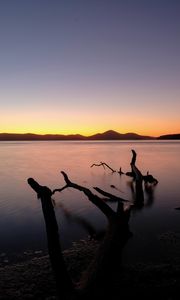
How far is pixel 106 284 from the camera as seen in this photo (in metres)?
8.58

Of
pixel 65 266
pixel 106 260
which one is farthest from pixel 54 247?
pixel 106 260

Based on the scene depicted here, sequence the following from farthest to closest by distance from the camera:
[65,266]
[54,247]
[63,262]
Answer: [65,266]
[63,262]
[54,247]

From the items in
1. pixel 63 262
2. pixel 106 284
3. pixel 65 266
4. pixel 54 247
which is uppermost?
pixel 54 247

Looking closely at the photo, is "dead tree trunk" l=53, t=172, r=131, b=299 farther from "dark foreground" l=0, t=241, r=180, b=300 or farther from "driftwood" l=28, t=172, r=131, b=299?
"dark foreground" l=0, t=241, r=180, b=300

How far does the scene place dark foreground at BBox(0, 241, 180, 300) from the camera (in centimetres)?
860

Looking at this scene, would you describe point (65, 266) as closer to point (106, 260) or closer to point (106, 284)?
point (106, 260)

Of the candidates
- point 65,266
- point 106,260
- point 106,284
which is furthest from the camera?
point 106,260

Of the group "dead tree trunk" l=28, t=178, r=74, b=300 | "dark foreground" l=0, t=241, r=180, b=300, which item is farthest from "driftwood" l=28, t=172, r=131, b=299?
"dark foreground" l=0, t=241, r=180, b=300

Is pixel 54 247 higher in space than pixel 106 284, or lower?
higher

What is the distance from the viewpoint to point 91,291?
7547 mm

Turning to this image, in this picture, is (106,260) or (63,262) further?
(106,260)

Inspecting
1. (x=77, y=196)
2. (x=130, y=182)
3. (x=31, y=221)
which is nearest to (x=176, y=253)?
(x=31, y=221)

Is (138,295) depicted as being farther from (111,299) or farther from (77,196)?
(77,196)

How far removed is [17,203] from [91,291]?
16.2 meters
